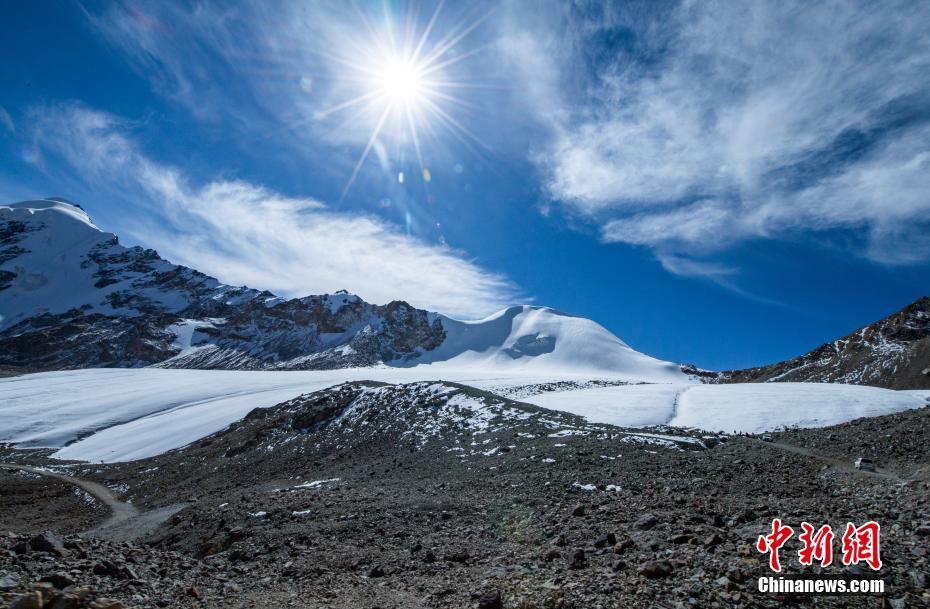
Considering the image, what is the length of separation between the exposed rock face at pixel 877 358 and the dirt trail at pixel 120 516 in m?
81.2

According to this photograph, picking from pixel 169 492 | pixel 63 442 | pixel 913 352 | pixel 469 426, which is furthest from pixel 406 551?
pixel 913 352

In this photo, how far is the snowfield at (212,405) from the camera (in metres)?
25.0

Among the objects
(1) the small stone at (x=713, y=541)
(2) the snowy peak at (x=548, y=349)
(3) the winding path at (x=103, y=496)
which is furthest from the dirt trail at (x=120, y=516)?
(2) the snowy peak at (x=548, y=349)

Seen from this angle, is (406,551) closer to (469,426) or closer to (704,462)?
(704,462)

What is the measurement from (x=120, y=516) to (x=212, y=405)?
31.2 meters

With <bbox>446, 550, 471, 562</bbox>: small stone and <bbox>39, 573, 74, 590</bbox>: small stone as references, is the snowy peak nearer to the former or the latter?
<bbox>446, 550, 471, 562</bbox>: small stone

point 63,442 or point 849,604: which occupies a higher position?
point 849,604

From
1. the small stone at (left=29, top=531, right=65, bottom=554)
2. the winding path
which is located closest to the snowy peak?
the winding path

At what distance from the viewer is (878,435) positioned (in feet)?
57.1

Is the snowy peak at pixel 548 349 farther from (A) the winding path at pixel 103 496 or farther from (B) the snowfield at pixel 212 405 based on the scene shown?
(A) the winding path at pixel 103 496

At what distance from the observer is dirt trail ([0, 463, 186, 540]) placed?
17766 millimetres

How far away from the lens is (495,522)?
1088cm

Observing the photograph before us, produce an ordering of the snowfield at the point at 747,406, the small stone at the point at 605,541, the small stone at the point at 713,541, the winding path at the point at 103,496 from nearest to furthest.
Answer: the small stone at the point at 713,541 → the small stone at the point at 605,541 → the winding path at the point at 103,496 → the snowfield at the point at 747,406

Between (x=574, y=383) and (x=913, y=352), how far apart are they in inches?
2079
